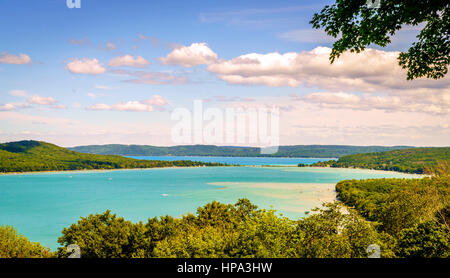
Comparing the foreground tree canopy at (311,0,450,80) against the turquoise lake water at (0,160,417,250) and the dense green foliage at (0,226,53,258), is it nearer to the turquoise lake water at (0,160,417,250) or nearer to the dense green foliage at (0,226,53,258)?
the dense green foliage at (0,226,53,258)

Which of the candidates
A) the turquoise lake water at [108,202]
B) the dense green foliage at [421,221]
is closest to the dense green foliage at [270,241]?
the dense green foliage at [421,221]

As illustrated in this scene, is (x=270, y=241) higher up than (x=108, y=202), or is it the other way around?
(x=270, y=241)

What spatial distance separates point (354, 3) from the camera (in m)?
6.18

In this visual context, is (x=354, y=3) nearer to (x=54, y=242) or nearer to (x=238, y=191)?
(x=54, y=242)

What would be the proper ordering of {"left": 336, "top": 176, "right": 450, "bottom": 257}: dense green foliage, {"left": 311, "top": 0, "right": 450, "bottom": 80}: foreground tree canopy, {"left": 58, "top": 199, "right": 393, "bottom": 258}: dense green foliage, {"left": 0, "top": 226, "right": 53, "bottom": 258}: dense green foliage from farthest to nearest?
{"left": 0, "top": 226, "right": 53, "bottom": 258}: dense green foliage < {"left": 336, "top": 176, "right": 450, "bottom": 257}: dense green foliage < {"left": 58, "top": 199, "right": 393, "bottom": 258}: dense green foliage < {"left": 311, "top": 0, "right": 450, "bottom": 80}: foreground tree canopy

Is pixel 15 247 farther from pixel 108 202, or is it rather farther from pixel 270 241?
pixel 108 202

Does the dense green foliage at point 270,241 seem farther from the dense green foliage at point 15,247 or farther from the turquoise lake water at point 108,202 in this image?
the turquoise lake water at point 108,202

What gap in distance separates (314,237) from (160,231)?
15.2 meters

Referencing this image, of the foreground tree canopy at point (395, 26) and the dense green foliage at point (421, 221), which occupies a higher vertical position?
the foreground tree canopy at point (395, 26)

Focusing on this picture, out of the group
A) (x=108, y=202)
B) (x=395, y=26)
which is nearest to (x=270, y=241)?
(x=395, y=26)

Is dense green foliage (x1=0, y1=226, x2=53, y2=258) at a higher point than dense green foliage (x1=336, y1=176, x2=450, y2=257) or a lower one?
lower

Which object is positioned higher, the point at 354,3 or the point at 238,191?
the point at 354,3

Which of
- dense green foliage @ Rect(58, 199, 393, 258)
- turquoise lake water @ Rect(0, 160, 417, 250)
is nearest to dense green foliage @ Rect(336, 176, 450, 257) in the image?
dense green foliage @ Rect(58, 199, 393, 258)
